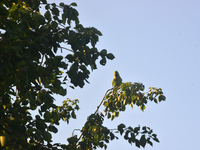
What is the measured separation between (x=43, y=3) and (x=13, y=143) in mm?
2703

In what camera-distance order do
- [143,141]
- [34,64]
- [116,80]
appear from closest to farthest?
[34,64], [143,141], [116,80]

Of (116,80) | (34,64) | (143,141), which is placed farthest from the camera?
(116,80)

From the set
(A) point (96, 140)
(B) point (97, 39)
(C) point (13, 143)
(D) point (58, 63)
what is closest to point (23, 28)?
(D) point (58, 63)

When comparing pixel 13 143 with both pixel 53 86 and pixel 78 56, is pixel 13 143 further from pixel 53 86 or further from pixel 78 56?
pixel 78 56

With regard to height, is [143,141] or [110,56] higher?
[110,56]

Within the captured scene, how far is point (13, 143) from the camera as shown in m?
2.89

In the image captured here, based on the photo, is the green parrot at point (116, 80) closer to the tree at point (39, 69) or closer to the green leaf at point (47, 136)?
the tree at point (39, 69)

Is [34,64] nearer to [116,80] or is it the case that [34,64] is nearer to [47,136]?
[47,136]

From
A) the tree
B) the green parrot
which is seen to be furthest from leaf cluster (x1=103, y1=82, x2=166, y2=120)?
the green parrot

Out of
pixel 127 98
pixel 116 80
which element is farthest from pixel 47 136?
pixel 116 80

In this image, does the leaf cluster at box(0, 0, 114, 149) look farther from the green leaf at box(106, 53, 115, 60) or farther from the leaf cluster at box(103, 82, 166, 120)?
the leaf cluster at box(103, 82, 166, 120)

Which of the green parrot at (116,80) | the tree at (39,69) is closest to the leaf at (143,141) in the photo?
the tree at (39,69)

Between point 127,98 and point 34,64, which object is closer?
point 34,64

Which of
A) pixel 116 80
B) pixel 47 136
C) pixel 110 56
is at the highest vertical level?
pixel 116 80
